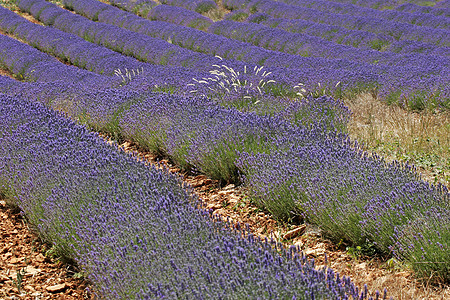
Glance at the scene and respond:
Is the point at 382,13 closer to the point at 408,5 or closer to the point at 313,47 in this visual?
the point at 408,5

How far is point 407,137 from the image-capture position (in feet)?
13.7

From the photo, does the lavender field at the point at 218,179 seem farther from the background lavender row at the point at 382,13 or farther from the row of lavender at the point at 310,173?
the background lavender row at the point at 382,13

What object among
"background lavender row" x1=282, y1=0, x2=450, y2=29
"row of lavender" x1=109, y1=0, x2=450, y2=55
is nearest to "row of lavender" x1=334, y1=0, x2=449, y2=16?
"background lavender row" x1=282, y1=0, x2=450, y2=29

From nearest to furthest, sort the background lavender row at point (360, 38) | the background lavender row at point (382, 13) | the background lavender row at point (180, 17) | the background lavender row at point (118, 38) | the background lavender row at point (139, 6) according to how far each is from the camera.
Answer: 1. the background lavender row at point (360, 38)
2. the background lavender row at point (118, 38)
3. the background lavender row at point (382, 13)
4. the background lavender row at point (180, 17)
5. the background lavender row at point (139, 6)

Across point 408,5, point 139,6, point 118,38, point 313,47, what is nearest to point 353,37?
point 313,47

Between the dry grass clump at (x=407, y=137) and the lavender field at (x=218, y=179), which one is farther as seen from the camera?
the dry grass clump at (x=407, y=137)

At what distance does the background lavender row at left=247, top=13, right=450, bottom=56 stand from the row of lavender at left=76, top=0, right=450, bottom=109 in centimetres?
68

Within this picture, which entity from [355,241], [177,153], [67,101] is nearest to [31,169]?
[177,153]

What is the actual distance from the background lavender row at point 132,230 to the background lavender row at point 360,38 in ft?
25.6

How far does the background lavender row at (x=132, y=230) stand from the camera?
1.80 meters

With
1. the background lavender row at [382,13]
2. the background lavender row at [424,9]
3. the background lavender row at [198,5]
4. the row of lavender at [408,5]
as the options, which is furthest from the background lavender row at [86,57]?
the row of lavender at [408,5]

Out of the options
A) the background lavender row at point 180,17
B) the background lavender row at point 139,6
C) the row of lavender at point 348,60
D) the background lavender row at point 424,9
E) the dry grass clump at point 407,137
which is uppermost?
the background lavender row at point 424,9

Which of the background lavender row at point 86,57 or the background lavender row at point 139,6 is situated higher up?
the background lavender row at point 139,6

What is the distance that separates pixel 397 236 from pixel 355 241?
300 millimetres
